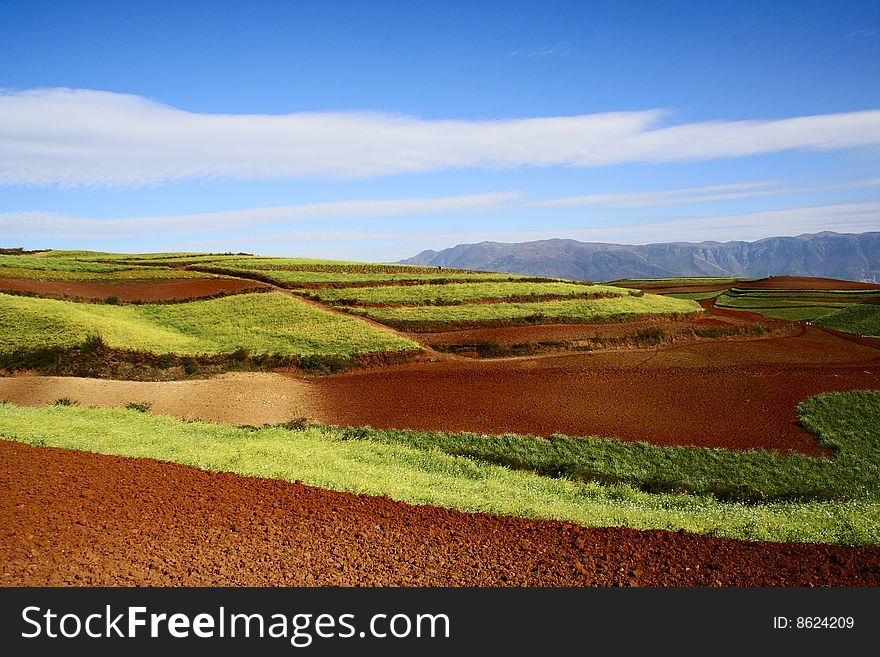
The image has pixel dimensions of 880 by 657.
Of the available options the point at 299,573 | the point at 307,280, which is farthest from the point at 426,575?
the point at 307,280

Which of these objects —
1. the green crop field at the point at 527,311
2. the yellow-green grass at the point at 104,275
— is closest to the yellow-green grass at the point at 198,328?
the green crop field at the point at 527,311

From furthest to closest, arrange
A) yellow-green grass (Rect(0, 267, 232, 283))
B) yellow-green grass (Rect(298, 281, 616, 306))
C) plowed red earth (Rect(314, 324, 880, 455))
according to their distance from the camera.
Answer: yellow-green grass (Rect(0, 267, 232, 283)) → yellow-green grass (Rect(298, 281, 616, 306)) → plowed red earth (Rect(314, 324, 880, 455))

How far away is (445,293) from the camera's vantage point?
51812 mm

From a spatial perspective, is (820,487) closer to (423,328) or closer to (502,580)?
(502,580)

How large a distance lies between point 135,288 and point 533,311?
36832 millimetres

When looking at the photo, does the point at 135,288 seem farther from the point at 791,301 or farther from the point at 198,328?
the point at 791,301

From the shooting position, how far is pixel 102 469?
45.5 feet

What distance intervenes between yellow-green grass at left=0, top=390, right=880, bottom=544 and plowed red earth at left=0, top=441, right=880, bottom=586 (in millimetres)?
1448

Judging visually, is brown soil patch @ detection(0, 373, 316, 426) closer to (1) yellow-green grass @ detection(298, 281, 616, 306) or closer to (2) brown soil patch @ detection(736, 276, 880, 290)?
(1) yellow-green grass @ detection(298, 281, 616, 306)

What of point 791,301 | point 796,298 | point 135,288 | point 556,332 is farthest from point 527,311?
point 796,298

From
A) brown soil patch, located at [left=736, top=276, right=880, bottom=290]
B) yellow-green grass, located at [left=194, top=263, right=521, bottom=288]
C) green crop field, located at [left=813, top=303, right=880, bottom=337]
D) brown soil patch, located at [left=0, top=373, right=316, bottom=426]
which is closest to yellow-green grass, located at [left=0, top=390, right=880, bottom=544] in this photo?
brown soil patch, located at [left=0, top=373, right=316, bottom=426]

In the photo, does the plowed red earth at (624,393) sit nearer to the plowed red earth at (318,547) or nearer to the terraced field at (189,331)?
the terraced field at (189,331)

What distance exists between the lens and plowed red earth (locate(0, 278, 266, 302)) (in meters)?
49.2

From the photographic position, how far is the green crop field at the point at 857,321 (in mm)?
49000
